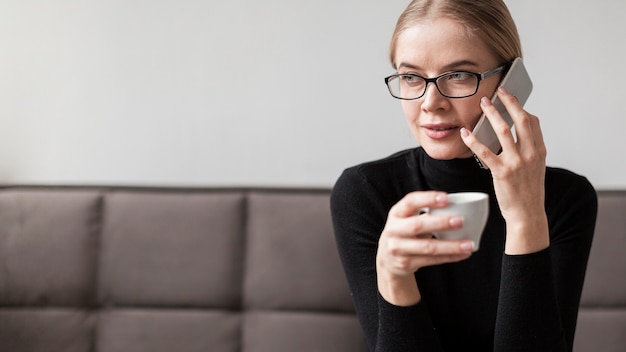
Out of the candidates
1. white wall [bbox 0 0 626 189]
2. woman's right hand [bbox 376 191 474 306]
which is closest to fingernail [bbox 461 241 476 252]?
woman's right hand [bbox 376 191 474 306]

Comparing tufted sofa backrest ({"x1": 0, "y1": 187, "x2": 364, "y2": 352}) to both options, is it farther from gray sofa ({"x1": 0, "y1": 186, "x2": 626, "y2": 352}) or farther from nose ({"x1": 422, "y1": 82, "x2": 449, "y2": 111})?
nose ({"x1": 422, "y1": 82, "x2": 449, "y2": 111})

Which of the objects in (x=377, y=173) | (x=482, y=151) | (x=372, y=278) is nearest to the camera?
(x=482, y=151)

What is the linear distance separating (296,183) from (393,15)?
0.52 metres

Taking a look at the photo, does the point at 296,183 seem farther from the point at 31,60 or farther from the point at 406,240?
the point at 406,240

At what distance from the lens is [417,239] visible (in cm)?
80

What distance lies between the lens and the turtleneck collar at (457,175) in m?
1.14

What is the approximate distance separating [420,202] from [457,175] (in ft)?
1.29

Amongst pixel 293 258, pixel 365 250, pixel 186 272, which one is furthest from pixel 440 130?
pixel 186 272

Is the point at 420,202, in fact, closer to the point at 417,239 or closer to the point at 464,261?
the point at 417,239

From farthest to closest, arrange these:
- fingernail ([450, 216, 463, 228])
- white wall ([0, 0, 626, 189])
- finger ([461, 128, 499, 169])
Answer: white wall ([0, 0, 626, 189]) → finger ([461, 128, 499, 169]) → fingernail ([450, 216, 463, 228])

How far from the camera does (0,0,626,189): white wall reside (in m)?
1.73

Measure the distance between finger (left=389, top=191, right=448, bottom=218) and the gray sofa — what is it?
0.80m

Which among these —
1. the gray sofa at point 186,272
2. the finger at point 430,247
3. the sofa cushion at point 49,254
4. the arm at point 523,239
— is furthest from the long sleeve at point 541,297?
the sofa cushion at point 49,254

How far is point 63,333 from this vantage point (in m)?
1.63
